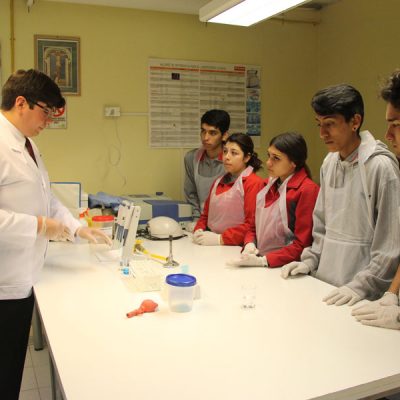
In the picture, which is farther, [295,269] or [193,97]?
[193,97]

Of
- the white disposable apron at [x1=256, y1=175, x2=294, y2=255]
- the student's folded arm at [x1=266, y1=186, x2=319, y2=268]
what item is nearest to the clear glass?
→ the student's folded arm at [x1=266, y1=186, x2=319, y2=268]

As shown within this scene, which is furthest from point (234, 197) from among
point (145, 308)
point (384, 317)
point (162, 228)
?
point (384, 317)

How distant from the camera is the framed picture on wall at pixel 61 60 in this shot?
320cm

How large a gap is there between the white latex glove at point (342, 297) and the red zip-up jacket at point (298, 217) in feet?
1.46

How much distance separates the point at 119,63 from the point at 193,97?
642 millimetres

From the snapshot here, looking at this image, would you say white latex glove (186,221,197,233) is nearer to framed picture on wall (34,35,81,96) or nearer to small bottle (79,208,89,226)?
small bottle (79,208,89,226)

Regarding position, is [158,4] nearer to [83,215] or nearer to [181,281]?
[83,215]

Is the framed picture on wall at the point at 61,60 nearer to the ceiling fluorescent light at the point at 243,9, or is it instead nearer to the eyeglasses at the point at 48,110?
the ceiling fluorescent light at the point at 243,9

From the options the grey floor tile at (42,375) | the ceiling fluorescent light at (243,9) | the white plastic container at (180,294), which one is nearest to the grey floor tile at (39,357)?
the grey floor tile at (42,375)

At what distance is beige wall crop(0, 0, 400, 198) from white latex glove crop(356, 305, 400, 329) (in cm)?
220

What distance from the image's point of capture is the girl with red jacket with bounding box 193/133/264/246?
8.39 feet

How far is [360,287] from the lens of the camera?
5.38ft

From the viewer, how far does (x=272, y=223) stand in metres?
2.22

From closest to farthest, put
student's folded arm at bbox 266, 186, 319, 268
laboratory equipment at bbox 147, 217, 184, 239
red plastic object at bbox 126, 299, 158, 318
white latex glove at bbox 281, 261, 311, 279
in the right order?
red plastic object at bbox 126, 299, 158, 318 < white latex glove at bbox 281, 261, 311, 279 < student's folded arm at bbox 266, 186, 319, 268 < laboratory equipment at bbox 147, 217, 184, 239
